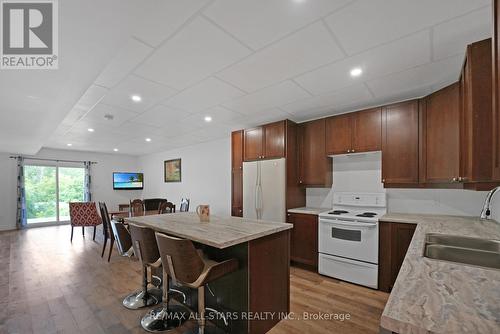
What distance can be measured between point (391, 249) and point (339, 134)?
67.0 inches

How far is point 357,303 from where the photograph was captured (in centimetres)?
238

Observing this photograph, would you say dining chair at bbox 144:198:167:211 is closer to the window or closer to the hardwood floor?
the hardwood floor

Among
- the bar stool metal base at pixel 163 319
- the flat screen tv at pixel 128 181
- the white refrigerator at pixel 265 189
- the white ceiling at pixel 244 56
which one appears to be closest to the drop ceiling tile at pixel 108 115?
the white ceiling at pixel 244 56

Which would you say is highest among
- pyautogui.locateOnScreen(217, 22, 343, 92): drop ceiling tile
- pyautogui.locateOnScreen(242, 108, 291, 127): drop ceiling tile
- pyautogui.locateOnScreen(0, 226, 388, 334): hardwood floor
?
pyautogui.locateOnScreen(217, 22, 343, 92): drop ceiling tile

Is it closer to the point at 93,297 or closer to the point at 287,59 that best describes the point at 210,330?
the point at 93,297

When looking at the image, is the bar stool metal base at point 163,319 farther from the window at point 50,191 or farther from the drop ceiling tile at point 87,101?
the window at point 50,191

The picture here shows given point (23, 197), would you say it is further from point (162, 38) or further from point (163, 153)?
point (162, 38)

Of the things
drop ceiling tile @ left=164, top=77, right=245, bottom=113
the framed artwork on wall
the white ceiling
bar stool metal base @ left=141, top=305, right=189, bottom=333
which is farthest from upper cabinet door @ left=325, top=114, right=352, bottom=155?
the framed artwork on wall

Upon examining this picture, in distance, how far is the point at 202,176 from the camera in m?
5.95

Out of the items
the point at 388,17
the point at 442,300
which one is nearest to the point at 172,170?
the point at 388,17

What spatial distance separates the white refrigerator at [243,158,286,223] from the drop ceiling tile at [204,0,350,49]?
7.20 feet

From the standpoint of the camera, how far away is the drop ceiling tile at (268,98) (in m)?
2.50

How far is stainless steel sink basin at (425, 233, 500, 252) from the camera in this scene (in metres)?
1.58

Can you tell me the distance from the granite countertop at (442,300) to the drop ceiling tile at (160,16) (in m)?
1.77
